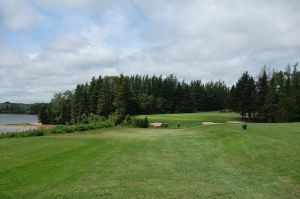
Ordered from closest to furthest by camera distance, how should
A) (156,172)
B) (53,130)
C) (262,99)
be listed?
(156,172), (53,130), (262,99)

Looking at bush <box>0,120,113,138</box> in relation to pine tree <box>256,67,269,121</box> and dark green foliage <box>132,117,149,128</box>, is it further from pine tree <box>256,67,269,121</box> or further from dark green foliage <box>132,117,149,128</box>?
pine tree <box>256,67,269,121</box>

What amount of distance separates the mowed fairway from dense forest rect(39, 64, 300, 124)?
40.3 metres

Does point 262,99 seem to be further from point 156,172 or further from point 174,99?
point 156,172

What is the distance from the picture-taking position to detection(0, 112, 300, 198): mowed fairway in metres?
10.7

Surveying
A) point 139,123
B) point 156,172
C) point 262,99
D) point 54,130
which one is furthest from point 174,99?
point 156,172

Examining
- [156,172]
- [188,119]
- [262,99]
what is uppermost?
[262,99]

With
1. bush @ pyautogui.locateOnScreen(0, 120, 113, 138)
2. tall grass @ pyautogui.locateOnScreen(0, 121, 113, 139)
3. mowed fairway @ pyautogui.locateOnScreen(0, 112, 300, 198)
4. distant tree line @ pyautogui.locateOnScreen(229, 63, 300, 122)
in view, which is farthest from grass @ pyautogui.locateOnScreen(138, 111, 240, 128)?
mowed fairway @ pyautogui.locateOnScreen(0, 112, 300, 198)

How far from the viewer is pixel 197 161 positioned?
16.5 meters

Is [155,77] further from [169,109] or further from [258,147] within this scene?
[258,147]

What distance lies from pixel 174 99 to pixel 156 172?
98565 millimetres

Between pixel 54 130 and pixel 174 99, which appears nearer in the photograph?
pixel 54 130

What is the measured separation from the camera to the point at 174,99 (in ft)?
368

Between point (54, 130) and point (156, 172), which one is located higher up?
point (54, 130)

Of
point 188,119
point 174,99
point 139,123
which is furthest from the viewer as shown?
point 174,99
